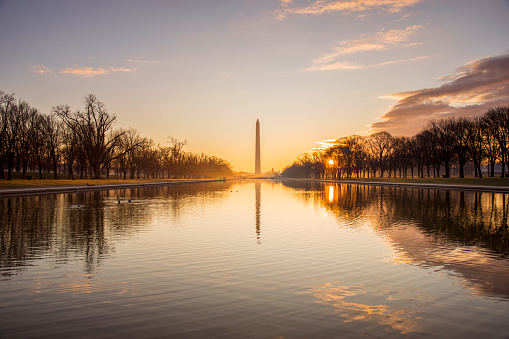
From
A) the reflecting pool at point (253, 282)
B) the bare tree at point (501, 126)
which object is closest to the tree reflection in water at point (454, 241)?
the reflecting pool at point (253, 282)

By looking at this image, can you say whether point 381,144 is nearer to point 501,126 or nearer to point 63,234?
point 501,126

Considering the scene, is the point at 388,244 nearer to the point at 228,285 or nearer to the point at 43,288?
the point at 228,285

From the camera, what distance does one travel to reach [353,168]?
126 metres

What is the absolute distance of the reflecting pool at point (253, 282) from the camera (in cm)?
551

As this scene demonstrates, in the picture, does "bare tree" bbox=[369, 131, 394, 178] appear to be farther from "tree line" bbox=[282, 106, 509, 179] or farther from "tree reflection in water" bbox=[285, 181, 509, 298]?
"tree reflection in water" bbox=[285, 181, 509, 298]

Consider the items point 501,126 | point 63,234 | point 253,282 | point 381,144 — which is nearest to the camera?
point 253,282

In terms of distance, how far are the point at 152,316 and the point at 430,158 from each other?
299 feet

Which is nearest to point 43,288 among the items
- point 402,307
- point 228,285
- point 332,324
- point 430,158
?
point 228,285

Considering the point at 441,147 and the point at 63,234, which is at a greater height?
the point at 441,147

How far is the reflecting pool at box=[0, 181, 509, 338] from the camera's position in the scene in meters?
5.51

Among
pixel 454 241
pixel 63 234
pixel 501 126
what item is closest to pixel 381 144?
pixel 501 126

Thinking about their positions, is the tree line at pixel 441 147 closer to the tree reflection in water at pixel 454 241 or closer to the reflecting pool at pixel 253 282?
the tree reflection in water at pixel 454 241

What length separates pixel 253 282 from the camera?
768 centimetres

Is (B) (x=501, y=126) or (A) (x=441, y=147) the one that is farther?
(A) (x=441, y=147)
